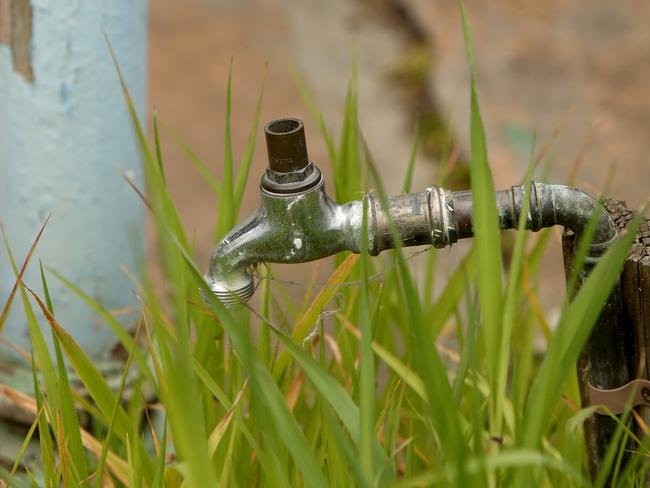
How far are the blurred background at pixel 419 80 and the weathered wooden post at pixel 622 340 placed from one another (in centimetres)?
140

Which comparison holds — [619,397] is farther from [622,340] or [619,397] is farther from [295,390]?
[295,390]

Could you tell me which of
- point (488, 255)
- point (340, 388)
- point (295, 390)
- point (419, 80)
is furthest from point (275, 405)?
point (419, 80)

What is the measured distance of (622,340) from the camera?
1.23m

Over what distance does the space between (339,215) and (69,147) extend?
0.62 meters

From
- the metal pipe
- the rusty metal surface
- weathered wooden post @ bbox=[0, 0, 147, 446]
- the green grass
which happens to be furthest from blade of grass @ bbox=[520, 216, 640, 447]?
weathered wooden post @ bbox=[0, 0, 147, 446]

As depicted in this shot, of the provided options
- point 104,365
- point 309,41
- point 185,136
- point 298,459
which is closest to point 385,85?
point 309,41

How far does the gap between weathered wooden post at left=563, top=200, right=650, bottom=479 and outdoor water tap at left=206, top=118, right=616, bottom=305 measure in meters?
0.05

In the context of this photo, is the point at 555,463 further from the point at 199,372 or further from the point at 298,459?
the point at 199,372

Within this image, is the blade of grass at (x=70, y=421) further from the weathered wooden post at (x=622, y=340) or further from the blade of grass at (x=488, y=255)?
the weathered wooden post at (x=622, y=340)

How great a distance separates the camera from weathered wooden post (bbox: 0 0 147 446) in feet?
5.17

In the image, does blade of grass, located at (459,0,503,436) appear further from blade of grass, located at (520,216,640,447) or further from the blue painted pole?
the blue painted pole

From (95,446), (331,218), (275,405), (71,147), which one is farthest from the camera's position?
(71,147)

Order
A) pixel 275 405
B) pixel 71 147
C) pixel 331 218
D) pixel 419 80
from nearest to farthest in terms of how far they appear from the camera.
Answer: pixel 275 405
pixel 331 218
pixel 71 147
pixel 419 80

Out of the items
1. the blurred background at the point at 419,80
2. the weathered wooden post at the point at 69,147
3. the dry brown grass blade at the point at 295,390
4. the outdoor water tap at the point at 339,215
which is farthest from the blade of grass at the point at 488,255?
the blurred background at the point at 419,80
